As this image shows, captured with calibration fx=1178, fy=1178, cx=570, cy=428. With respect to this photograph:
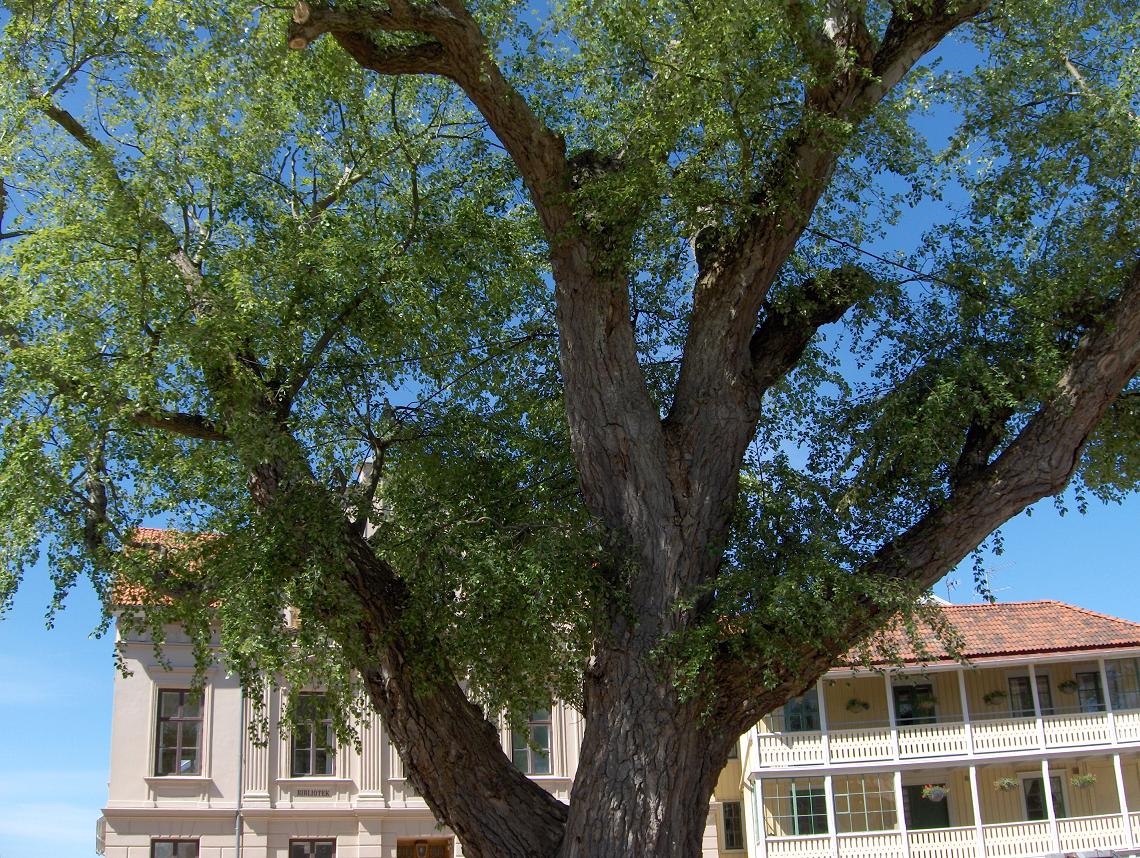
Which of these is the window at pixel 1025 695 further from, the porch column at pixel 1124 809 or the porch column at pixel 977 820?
the porch column at pixel 977 820

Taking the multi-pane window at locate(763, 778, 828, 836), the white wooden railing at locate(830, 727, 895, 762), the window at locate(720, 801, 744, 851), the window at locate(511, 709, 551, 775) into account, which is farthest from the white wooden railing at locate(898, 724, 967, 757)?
the window at locate(511, 709, 551, 775)

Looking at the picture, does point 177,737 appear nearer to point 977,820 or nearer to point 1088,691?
point 977,820

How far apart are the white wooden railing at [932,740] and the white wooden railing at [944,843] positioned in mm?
1869

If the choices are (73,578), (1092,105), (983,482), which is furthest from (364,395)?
(1092,105)

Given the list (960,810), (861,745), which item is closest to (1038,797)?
(960,810)

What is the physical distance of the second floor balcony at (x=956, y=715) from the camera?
28.2 meters

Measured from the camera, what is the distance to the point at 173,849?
25781 mm

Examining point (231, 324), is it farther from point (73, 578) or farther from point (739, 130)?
point (739, 130)

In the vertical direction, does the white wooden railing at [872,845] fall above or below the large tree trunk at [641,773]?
below

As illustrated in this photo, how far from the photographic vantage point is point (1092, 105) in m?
10.7

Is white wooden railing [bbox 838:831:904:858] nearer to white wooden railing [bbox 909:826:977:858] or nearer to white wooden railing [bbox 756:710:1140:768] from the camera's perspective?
white wooden railing [bbox 909:826:977:858]

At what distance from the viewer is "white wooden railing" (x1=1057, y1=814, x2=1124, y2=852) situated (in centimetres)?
2720

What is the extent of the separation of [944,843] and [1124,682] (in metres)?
6.55

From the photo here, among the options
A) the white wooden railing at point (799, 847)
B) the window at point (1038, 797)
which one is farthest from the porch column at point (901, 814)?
the window at point (1038, 797)
